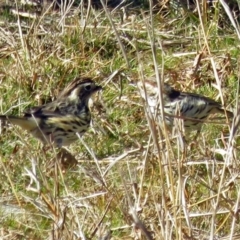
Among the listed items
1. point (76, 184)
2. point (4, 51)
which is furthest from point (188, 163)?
point (4, 51)

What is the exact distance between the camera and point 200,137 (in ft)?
23.0

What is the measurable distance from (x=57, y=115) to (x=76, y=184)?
2.19ft

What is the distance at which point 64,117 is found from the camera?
6.87 m

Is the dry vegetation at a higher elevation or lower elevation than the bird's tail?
lower

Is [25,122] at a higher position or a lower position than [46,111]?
higher

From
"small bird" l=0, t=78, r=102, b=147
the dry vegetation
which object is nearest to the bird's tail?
"small bird" l=0, t=78, r=102, b=147

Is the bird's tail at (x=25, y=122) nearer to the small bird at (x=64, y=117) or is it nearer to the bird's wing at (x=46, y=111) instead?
the small bird at (x=64, y=117)

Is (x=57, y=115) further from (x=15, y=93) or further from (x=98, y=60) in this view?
(x=98, y=60)

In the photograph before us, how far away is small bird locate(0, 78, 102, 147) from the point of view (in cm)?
646

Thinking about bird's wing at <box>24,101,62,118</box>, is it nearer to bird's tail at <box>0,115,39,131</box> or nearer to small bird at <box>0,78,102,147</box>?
small bird at <box>0,78,102,147</box>

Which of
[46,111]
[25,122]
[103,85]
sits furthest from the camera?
[103,85]

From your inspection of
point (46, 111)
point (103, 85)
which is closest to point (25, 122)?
point (46, 111)

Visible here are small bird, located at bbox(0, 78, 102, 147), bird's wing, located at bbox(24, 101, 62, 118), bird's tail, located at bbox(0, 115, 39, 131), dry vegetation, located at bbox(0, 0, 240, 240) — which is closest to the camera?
dry vegetation, located at bbox(0, 0, 240, 240)

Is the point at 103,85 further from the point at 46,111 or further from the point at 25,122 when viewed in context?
the point at 25,122
